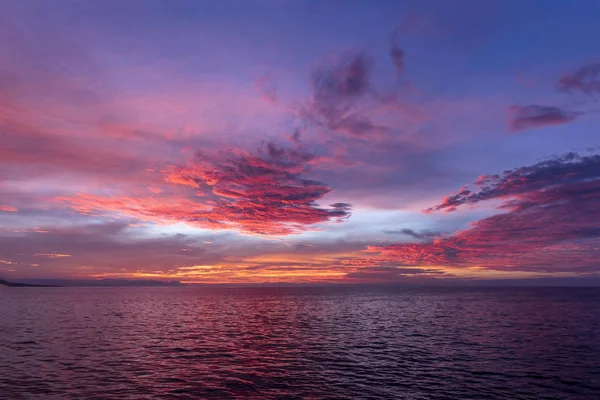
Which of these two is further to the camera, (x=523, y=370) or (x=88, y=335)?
(x=88, y=335)

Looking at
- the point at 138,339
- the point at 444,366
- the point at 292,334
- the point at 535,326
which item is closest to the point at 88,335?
the point at 138,339

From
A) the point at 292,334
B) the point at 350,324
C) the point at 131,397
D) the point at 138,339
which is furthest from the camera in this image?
the point at 350,324

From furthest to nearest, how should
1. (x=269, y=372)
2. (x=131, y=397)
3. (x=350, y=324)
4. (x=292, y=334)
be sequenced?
1. (x=350, y=324)
2. (x=292, y=334)
3. (x=269, y=372)
4. (x=131, y=397)

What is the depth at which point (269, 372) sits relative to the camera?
3838 centimetres

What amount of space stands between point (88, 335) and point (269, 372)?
1542 inches

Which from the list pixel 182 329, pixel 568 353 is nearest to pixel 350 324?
pixel 182 329

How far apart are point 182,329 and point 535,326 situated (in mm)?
69428

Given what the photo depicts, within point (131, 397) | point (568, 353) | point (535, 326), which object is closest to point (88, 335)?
point (131, 397)

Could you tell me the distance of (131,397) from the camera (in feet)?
96.7

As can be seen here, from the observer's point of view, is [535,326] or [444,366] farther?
[535,326]

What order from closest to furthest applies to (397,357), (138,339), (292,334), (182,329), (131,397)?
(131,397) < (397,357) < (138,339) < (292,334) < (182,329)

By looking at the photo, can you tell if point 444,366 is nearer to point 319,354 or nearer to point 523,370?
point 523,370

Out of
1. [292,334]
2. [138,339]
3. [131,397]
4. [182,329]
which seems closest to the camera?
[131,397]

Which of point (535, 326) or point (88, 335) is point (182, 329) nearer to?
point (88, 335)
